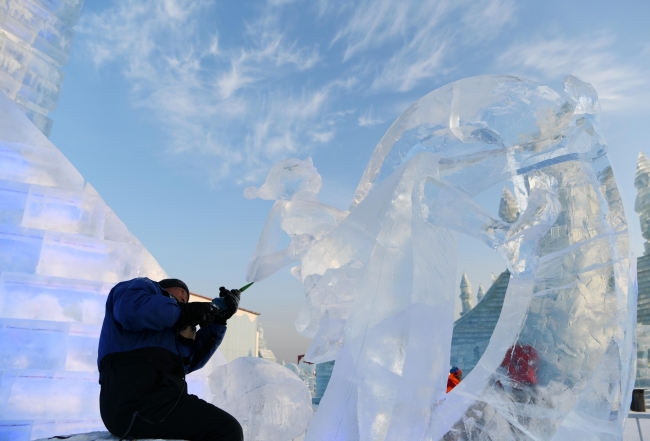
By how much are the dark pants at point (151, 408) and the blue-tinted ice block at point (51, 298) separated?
1.73 meters

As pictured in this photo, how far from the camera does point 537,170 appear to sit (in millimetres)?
2088

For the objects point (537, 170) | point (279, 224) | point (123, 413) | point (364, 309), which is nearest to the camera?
point (123, 413)

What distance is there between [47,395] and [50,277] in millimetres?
777

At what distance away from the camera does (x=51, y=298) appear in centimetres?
333

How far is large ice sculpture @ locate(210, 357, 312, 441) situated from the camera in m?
2.98

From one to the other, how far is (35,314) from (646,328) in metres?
11.8

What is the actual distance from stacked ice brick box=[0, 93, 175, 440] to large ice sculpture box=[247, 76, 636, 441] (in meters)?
1.96

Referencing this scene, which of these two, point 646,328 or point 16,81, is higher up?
point 16,81

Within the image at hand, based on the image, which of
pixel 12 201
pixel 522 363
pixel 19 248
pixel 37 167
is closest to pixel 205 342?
pixel 522 363

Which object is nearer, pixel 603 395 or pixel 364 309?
pixel 603 395

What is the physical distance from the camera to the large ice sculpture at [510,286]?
5.98 ft

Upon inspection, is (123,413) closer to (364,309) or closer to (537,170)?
(364,309)

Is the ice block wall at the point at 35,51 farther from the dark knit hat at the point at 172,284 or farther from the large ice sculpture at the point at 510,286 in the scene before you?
the large ice sculpture at the point at 510,286

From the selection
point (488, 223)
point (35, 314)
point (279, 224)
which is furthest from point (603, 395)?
point (35, 314)
